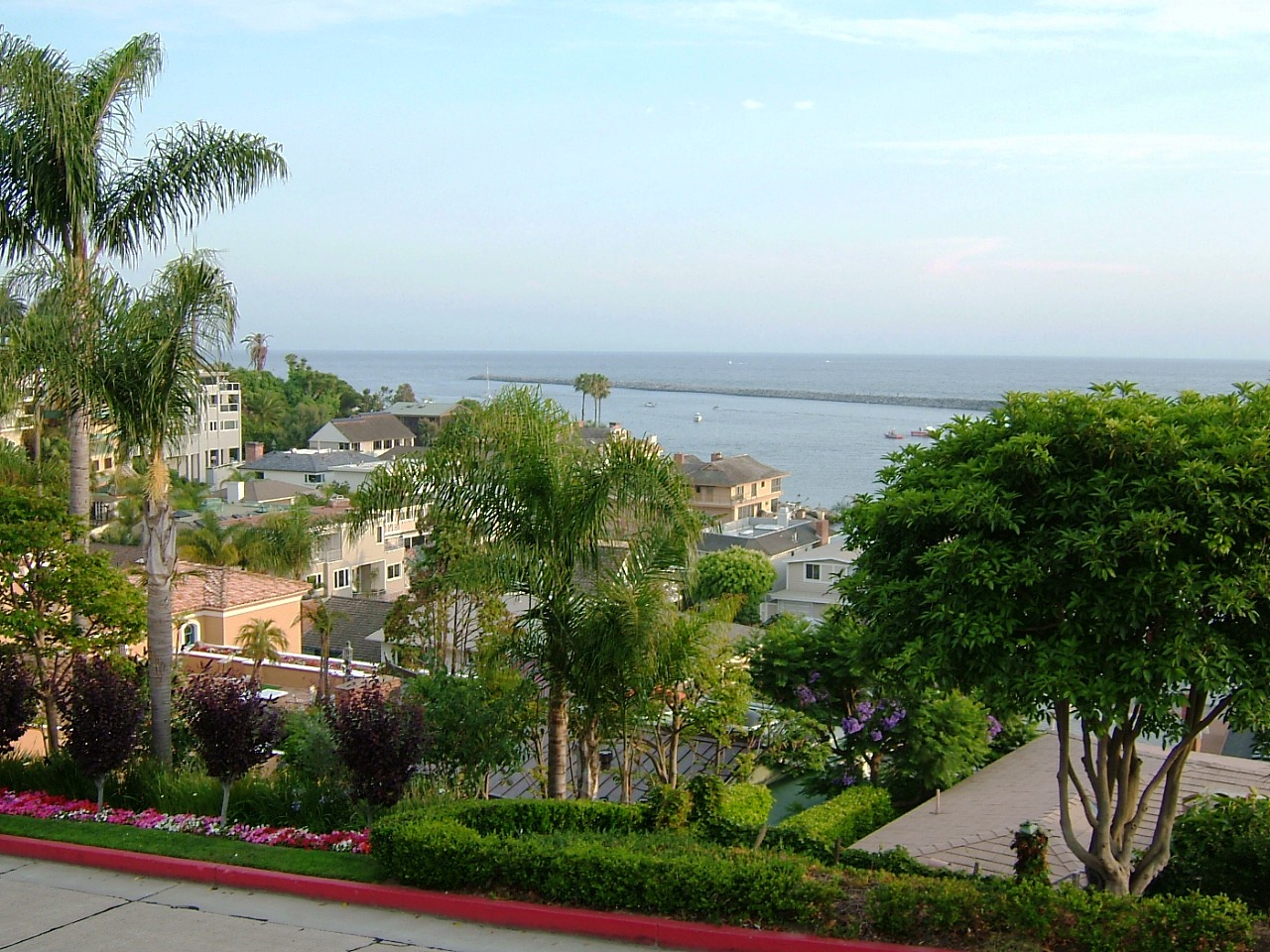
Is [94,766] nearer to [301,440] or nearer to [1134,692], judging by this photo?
[1134,692]

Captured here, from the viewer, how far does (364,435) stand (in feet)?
280

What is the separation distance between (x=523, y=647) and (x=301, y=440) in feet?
276

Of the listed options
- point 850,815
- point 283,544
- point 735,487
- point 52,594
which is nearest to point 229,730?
point 52,594

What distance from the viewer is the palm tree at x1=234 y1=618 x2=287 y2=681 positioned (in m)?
22.4

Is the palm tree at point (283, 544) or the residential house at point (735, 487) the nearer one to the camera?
the palm tree at point (283, 544)

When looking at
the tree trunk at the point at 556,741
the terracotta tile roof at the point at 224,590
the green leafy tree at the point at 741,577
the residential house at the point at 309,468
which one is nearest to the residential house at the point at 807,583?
the green leafy tree at the point at 741,577

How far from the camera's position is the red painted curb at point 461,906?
24.7 ft

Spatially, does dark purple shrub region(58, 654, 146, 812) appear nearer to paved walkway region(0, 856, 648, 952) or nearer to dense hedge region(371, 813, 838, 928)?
paved walkway region(0, 856, 648, 952)


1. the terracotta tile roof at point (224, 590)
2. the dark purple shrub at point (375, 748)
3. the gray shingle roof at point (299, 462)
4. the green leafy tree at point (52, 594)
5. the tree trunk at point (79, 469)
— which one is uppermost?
the tree trunk at point (79, 469)

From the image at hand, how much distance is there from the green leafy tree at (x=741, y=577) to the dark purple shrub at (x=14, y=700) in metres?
31.5

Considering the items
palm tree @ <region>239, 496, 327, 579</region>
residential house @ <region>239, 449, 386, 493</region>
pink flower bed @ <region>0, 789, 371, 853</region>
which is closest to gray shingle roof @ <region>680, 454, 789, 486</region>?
residential house @ <region>239, 449, 386, 493</region>

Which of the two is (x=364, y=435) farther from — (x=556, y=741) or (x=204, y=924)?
(x=204, y=924)

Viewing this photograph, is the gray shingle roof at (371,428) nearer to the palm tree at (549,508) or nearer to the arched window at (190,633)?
the arched window at (190,633)

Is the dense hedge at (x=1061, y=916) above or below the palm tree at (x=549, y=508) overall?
below
